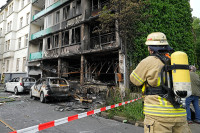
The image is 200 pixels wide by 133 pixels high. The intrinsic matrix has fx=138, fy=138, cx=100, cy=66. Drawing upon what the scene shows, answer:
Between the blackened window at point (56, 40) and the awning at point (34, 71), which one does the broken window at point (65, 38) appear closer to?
the blackened window at point (56, 40)

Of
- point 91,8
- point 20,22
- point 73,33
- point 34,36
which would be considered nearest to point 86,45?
point 73,33

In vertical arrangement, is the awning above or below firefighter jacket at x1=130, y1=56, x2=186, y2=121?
above

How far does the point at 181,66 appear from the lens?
172 centimetres

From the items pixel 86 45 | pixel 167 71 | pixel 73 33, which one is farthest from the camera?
pixel 73 33

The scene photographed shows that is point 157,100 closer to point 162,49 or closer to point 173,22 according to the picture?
point 162,49

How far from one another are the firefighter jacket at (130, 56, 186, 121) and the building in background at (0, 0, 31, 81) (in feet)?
69.0

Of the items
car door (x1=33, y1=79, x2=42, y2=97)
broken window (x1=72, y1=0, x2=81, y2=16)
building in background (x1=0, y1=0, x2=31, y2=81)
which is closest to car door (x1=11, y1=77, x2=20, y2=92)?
car door (x1=33, y1=79, x2=42, y2=97)

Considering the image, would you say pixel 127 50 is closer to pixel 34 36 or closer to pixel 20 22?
pixel 34 36

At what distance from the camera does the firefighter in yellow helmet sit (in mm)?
1726

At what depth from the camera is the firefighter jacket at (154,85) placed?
1759 mm

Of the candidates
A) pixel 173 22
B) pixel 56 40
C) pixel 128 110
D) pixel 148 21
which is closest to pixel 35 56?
pixel 56 40

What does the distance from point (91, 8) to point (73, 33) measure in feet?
10.4

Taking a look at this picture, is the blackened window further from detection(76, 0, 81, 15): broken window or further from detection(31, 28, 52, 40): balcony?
detection(76, 0, 81, 15): broken window

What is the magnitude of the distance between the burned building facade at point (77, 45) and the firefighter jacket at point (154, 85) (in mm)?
7297
